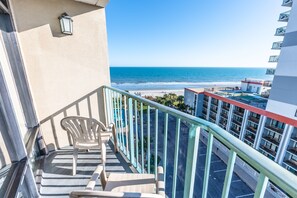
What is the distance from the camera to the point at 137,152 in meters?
1.89

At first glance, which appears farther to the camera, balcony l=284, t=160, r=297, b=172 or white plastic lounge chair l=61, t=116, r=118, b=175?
balcony l=284, t=160, r=297, b=172

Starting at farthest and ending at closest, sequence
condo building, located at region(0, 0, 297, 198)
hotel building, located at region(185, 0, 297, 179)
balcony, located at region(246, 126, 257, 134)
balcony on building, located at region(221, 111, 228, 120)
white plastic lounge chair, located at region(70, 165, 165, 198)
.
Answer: balcony on building, located at region(221, 111, 228, 120) < balcony, located at region(246, 126, 257, 134) < hotel building, located at region(185, 0, 297, 179) < condo building, located at region(0, 0, 297, 198) < white plastic lounge chair, located at region(70, 165, 165, 198)

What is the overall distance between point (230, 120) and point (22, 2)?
16192mm

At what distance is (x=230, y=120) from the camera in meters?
14.3

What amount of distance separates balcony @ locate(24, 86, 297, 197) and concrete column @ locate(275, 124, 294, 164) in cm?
1130

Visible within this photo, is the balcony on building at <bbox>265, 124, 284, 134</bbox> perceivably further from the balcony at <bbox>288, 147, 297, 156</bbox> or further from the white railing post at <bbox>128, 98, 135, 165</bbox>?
the white railing post at <bbox>128, 98, 135, 165</bbox>

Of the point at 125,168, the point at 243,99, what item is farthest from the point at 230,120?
the point at 125,168

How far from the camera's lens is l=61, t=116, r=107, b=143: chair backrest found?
1.86m

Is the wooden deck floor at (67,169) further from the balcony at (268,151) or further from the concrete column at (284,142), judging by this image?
the balcony at (268,151)

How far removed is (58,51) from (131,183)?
2.08 metres

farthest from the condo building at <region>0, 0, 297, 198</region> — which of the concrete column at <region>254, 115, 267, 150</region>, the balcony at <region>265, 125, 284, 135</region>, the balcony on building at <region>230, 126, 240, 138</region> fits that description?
the balcony on building at <region>230, 126, 240, 138</region>

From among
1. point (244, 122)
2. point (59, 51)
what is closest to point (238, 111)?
point (244, 122)

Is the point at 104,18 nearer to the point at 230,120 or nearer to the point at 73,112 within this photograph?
the point at 73,112

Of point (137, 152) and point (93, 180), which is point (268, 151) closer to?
point (137, 152)
